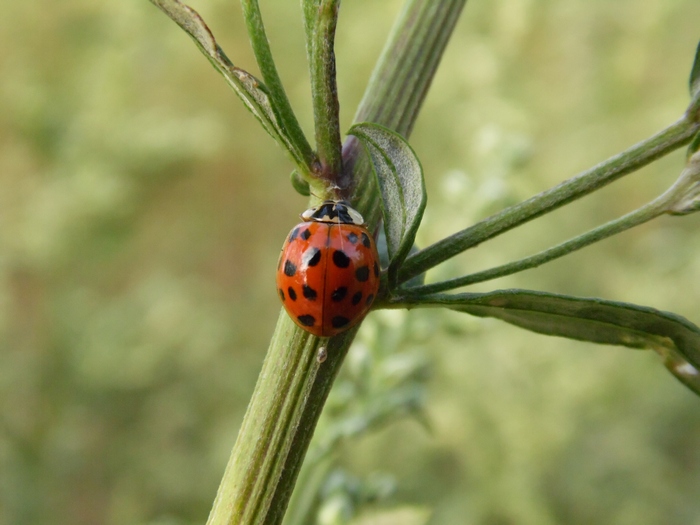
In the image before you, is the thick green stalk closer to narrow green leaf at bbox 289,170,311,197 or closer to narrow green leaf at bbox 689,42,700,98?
narrow green leaf at bbox 289,170,311,197

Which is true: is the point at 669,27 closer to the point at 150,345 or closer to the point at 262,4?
the point at 262,4

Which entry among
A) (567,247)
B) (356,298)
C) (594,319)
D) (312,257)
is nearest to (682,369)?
(594,319)

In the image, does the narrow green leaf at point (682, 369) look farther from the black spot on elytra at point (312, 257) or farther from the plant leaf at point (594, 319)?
the black spot on elytra at point (312, 257)

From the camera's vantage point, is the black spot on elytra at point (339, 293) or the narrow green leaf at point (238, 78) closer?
the narrow green leaf at point (238, 78)

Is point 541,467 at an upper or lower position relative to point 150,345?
lower

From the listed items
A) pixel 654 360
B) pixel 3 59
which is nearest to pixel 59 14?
pixel 3 59

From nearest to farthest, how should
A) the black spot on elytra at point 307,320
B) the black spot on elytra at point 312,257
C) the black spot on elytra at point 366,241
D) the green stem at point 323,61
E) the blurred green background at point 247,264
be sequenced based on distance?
1. the green stem at point 323,61
2. the black spot on elytra at point 307,320
3. the black spot on elytra at point 366,241
4. the black spot on elytra at point 312,257
5. the blurred green background at point 247,264

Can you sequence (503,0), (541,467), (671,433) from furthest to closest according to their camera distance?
(503,0)
(671,433)
(541,467)

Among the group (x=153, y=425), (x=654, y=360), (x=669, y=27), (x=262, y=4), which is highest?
(x=262, y=4)

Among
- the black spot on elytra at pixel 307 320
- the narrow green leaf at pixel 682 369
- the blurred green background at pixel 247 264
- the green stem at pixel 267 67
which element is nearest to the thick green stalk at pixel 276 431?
the black spot on elytra at pixel 307 320
